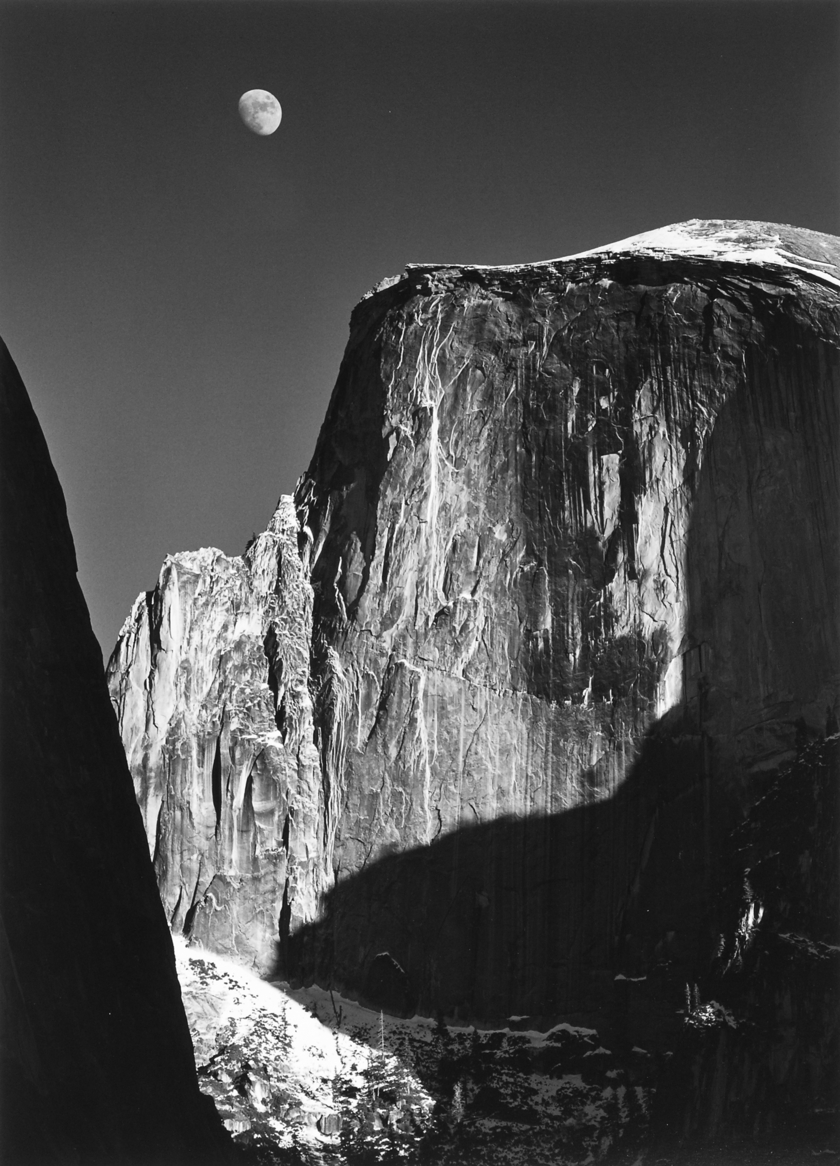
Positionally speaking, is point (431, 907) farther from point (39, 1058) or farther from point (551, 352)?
point (39, 1058)

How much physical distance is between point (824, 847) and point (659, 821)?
813 centimetres

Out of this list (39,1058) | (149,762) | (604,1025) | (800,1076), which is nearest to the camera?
(39,1058)

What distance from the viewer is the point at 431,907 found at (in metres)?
84.9

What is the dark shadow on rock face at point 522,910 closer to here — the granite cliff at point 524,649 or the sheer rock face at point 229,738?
the granite cliff at point 524,649

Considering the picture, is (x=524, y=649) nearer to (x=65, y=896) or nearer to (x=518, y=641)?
(x=518, y=641)

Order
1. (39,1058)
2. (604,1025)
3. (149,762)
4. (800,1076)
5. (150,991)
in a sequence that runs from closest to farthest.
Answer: (39,1058)
(150,991)
(800,1076)
(604,1025)
(149,762)

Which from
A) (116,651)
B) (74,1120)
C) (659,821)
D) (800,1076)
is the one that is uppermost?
(116,651)

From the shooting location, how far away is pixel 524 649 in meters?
87.9

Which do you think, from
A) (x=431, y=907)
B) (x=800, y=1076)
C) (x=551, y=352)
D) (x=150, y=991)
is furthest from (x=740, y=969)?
(x=150, y=991)

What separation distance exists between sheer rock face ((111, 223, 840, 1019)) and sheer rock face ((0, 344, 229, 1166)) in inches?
2021

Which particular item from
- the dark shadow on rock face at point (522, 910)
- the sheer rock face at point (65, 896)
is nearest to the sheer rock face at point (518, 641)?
the dark shadow on rock face at point (522, 910)

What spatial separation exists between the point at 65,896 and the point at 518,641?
5892cm

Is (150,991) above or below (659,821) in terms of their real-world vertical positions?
below

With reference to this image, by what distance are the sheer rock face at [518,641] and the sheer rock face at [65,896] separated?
51.3 meters
